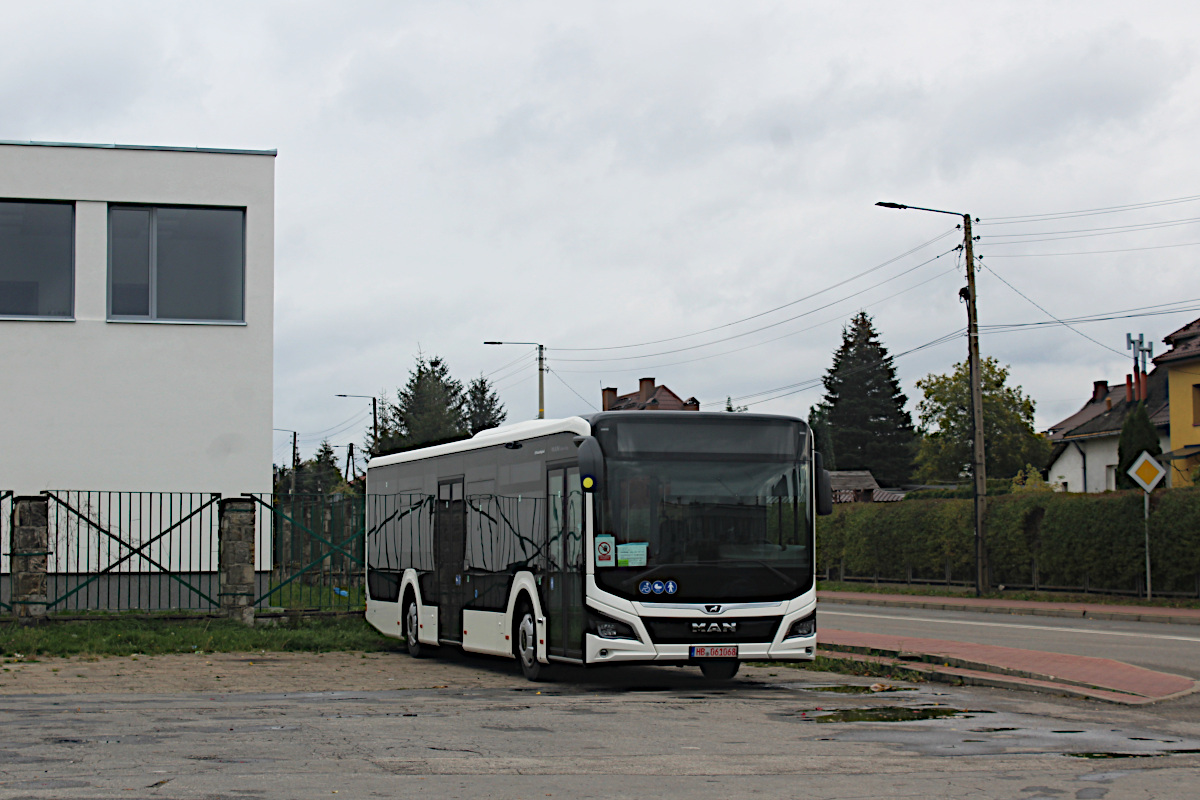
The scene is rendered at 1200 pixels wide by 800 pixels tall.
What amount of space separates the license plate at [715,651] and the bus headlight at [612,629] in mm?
584

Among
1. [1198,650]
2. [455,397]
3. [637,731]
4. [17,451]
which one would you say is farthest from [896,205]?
[455,397]

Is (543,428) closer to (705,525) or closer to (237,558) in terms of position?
(705,525)

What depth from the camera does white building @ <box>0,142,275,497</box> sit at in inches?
893

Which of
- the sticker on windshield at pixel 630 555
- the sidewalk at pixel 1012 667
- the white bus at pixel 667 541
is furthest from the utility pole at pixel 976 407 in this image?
the sticker on windshield at pixel 630 555

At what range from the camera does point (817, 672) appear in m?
15.9

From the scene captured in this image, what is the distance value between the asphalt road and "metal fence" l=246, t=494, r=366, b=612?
8260mm

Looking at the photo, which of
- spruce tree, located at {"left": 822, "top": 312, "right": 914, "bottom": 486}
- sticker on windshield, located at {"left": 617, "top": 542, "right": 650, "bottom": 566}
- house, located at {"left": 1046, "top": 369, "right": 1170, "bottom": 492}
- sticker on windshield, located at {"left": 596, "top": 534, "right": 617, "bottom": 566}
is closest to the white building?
sticker on windshield, located at {"left": 596, "top": 534, "right": 617, "bottom": 566}

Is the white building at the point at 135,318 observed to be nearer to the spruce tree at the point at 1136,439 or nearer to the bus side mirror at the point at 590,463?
the bus side mirror at the point at 590,463

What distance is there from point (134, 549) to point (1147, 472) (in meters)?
19.8

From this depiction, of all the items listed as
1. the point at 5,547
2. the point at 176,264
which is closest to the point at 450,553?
the point at 5,547

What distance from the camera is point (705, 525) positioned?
13.4 m

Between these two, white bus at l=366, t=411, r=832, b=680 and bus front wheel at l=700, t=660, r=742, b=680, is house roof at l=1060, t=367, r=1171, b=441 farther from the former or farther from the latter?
white bus at l=366, t=411, r=832, b=680

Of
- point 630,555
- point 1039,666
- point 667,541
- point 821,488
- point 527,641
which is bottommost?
point 1039,666

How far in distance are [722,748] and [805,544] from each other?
461 cm
